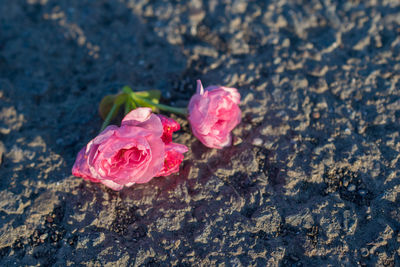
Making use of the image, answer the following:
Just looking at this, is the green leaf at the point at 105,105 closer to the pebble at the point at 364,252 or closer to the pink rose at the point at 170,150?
the pink rose at the point at 170,150

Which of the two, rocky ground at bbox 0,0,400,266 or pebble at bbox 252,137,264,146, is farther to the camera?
pebble at bbox 252,137,264,146

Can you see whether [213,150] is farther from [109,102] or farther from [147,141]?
[109,102]

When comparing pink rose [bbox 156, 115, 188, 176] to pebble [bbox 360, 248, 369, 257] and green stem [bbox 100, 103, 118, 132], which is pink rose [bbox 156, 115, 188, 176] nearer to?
green stem [bbox 100, 103, 118, 132]

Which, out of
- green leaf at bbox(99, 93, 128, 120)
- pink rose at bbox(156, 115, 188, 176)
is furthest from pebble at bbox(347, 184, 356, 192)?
green leaf at bbox(99, 93, 128, 120)

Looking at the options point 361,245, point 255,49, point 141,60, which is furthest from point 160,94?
point 361,245

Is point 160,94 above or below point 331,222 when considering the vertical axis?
above

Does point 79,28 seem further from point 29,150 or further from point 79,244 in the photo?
point 79,244
